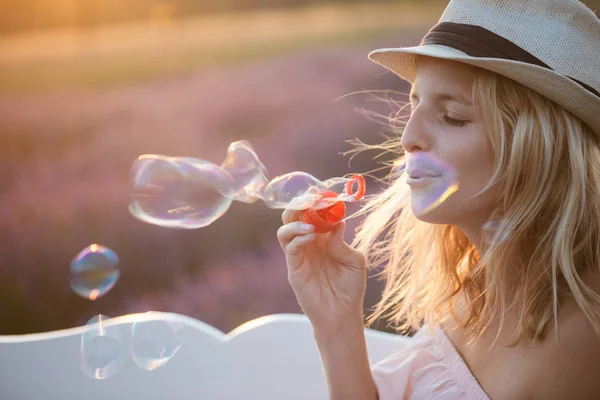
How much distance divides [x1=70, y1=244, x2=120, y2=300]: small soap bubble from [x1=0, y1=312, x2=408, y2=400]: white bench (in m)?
0.16

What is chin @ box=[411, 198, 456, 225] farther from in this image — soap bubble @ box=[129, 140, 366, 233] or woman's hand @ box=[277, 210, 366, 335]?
soap bubble @ box=[129, 140, 366, 233]

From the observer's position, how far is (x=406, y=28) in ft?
11.9

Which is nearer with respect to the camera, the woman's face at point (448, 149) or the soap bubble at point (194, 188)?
the woman's face at point (448, 149)

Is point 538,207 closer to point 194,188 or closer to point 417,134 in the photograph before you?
point 417,134

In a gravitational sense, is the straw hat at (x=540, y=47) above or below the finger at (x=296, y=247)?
above

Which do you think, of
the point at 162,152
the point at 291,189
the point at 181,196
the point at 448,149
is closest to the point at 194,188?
the point at 181,196

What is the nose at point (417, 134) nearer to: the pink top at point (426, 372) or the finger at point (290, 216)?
the finger at point (290, 216)

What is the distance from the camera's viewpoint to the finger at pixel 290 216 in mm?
1253

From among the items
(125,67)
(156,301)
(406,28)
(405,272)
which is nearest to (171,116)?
(125,67)

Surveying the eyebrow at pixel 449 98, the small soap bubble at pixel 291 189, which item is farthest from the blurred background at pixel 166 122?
the eyebrow at pixel 449 98

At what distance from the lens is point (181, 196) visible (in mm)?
1510

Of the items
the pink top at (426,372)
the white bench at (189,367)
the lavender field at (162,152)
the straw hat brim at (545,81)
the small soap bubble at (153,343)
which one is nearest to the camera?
the straw hat brim at (545,81)

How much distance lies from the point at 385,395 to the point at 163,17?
10.0ft

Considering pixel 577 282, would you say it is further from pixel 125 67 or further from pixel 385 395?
pixel 125 67
